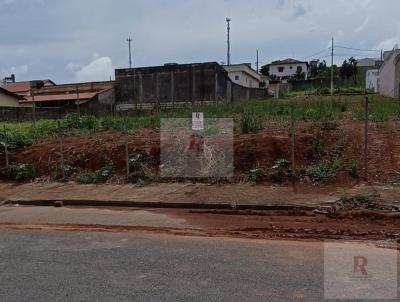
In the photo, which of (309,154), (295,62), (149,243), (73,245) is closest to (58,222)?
(73,245)

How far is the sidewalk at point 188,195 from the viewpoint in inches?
380

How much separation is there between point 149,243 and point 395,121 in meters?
10.4

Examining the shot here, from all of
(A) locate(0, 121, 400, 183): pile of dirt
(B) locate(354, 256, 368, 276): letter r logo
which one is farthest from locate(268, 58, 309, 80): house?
(B) locate(354, 256, 368, 276): letter r logo

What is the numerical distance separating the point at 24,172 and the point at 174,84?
27.5 m

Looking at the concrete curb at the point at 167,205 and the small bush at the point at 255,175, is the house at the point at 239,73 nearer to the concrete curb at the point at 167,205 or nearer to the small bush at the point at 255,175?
the small bush at the point at 255,175

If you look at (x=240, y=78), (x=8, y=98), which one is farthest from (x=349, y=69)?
(x=8, y=98)

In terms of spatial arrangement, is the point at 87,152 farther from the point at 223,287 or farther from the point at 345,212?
the point at 223,287

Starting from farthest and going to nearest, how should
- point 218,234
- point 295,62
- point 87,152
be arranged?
point 295,62
point 87,152
point 218,234

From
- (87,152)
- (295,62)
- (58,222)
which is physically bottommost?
(58,222)

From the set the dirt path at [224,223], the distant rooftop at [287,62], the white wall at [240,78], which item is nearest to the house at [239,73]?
the white wall at [240,78]

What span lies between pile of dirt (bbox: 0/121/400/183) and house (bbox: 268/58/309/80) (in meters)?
79.0

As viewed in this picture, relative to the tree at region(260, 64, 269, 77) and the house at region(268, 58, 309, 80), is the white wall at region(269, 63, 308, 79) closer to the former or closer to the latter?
the house at region(268, 58, 309, 80)

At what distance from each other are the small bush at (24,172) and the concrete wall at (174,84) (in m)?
24.1

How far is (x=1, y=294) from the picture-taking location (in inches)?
197
